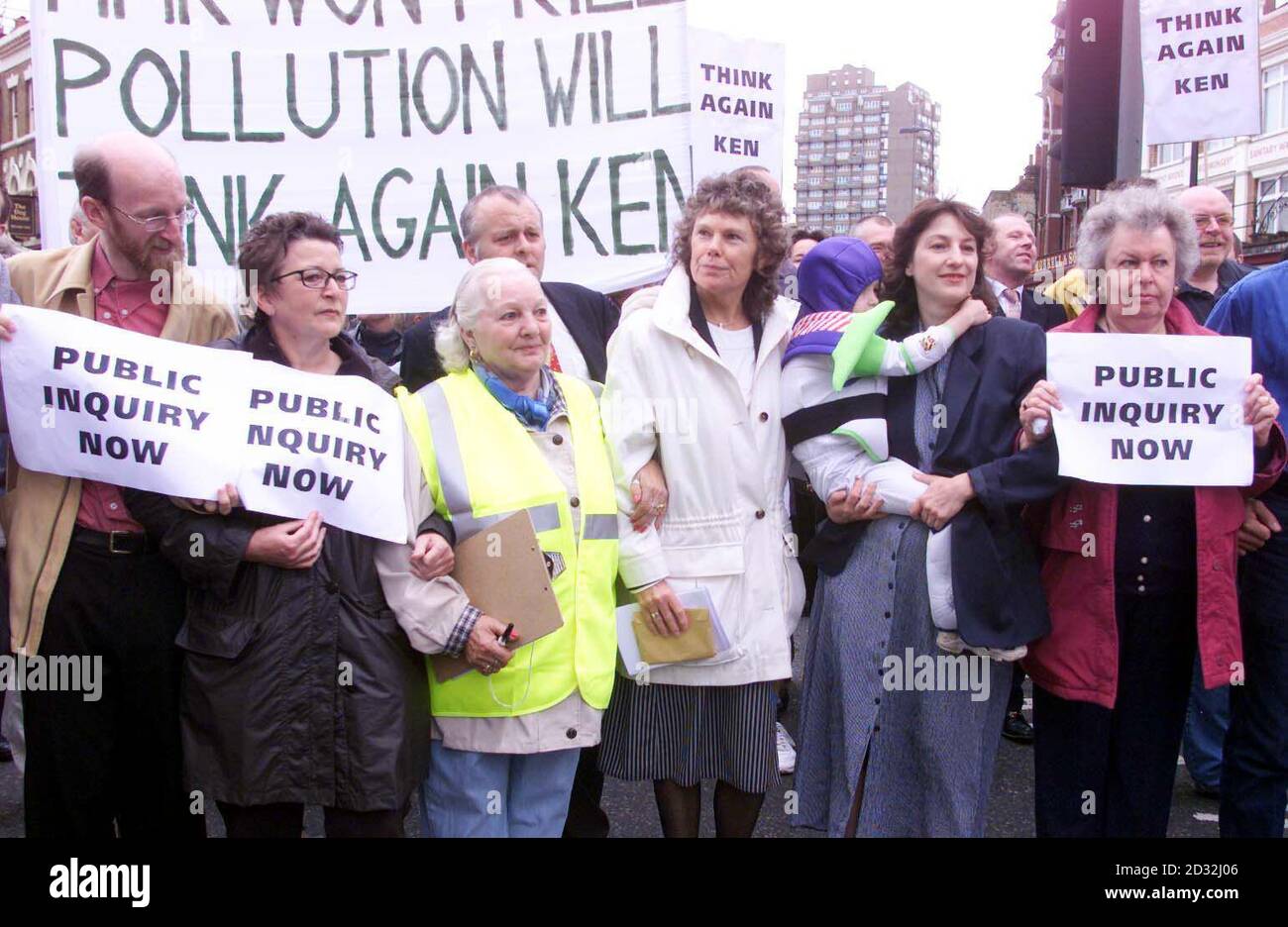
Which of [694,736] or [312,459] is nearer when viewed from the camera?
[312,459]

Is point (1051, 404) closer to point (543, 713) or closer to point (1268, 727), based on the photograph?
point (1268, 727)

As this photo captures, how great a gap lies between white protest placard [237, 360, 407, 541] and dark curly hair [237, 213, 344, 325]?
0.21 metres

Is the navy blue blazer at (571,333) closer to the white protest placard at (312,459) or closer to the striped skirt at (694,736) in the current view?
the white protest placard at (312,459)

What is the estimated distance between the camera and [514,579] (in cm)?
267

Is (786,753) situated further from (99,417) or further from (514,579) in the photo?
(99,417)

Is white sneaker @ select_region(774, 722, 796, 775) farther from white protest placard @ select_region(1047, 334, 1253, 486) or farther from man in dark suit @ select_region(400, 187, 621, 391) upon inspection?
white protest placard @ select_region(1047, 334, 1253, 486)

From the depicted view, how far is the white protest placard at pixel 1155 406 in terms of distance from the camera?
9.43 ft

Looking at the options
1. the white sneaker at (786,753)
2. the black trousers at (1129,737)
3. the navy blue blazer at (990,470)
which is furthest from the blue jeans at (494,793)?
the white sneaker at (786,753)

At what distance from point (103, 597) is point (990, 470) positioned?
225cm

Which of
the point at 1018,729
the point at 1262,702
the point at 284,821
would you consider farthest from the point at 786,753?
the point at 284,821

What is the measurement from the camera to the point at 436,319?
345 cm

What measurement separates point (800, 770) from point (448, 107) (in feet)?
9.20

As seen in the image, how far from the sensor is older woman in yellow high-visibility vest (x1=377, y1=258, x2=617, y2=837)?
2705mm
